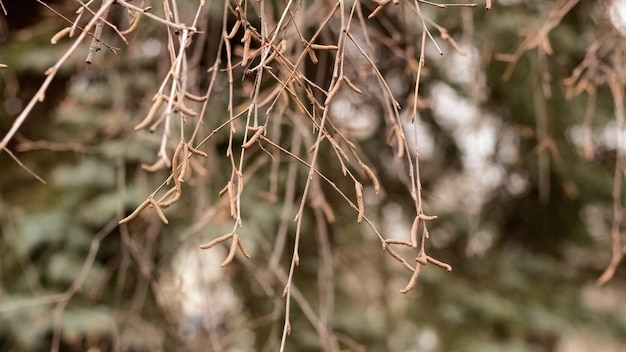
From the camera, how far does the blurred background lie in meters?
1.73

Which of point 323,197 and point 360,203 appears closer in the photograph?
point 360,203

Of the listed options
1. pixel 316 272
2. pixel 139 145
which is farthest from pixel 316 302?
pixel 139 145

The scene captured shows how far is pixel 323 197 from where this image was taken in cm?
152

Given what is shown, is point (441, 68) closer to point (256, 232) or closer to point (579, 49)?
point (579, 49)

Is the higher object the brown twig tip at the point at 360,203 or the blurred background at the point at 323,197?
the brown twig tip at the point at 360,203

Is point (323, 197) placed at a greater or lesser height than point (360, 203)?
lesser

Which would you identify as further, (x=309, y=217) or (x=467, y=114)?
(x=467, y=114)

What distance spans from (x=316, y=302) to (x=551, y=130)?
0.89 meters

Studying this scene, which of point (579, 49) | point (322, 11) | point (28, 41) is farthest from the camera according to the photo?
point (579, 49)

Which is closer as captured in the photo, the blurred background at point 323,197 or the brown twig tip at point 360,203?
A: the brown twig tip at point 360,203

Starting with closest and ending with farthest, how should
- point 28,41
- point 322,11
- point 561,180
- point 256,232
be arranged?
point 322,11 < point 256,232 < point 28,41 < point 561,180

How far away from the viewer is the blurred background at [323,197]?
68.2 inches

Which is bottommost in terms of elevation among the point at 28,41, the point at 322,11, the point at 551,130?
the point at 551,130

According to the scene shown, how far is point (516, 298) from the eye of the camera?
233cm
